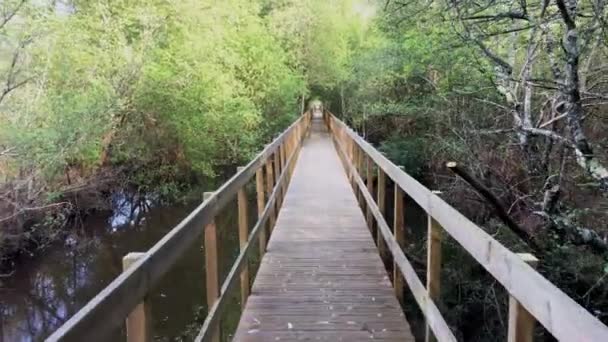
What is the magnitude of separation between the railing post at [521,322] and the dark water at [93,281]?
16.1ft

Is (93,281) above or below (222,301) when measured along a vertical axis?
below

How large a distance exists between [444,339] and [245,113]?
11.4 meters

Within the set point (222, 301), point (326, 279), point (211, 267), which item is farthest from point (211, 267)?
Answer: point (326, 279)

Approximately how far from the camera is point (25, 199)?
8.30 m

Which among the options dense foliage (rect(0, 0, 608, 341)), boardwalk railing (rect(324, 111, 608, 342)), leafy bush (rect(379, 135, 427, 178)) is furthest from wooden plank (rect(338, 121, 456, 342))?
leafy bush (rect(379, 135, 427, 178))

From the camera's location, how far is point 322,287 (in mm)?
3869

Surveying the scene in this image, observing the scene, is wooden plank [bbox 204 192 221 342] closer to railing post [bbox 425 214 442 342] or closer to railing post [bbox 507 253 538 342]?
railing post [bbox 425 214 442 342]

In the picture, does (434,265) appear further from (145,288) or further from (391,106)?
(391,106)

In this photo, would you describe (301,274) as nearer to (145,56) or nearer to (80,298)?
(80,298)

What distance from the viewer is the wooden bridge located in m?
1.26

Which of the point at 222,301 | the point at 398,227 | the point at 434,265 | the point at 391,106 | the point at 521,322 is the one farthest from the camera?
the point at 391,106

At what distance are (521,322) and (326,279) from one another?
2.69 metres

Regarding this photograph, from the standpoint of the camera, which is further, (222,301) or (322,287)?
(322,287)

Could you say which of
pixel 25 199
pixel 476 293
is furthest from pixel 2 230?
pixel 476 293
